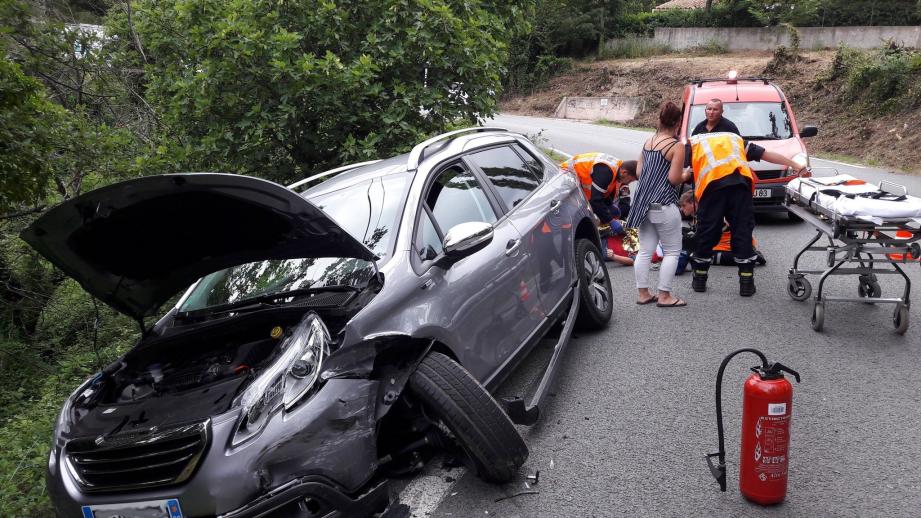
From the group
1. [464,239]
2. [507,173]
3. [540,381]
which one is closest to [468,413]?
[464,239]

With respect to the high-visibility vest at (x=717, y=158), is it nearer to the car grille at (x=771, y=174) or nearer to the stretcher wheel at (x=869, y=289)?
the stretcher wheel at (x=869, y=289)

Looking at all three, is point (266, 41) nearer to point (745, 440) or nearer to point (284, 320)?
point (284, 320)

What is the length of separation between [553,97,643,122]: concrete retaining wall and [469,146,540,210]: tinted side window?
96.4 feet

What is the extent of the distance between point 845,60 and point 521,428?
2349 cm

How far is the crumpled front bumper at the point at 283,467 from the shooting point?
9.28 ft

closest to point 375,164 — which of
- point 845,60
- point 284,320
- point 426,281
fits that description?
point 426,281

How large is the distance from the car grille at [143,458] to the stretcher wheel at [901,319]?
511 cm

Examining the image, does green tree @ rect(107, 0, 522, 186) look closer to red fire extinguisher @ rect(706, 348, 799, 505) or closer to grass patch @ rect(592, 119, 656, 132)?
red fire extinguisher @ rect(706, 348, 799, 505)

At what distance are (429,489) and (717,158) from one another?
437 centimetres

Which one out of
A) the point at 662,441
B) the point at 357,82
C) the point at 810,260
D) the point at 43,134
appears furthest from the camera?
the point at 810,260

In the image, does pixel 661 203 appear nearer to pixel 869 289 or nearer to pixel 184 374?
pixel 869 289

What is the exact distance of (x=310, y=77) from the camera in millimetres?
7410

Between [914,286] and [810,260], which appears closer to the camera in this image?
[914,286]

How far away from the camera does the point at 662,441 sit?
13.8ft
